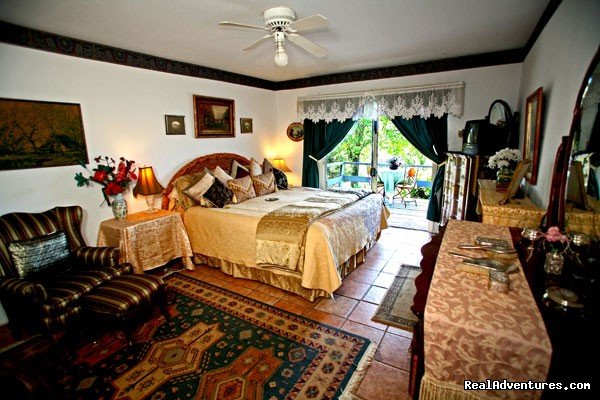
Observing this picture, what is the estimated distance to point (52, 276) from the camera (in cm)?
251

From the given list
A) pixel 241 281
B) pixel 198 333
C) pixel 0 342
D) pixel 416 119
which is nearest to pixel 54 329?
pixel 0 342

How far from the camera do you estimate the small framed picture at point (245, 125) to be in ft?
16.6

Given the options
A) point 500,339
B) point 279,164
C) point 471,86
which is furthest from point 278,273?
point 471,86

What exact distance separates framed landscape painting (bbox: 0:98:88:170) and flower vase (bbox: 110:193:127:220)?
50 cm

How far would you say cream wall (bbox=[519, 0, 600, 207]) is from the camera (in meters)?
1.59

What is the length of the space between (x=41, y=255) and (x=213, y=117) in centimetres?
285

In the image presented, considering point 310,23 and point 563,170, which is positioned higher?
point 310,23

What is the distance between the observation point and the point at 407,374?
1931 mm

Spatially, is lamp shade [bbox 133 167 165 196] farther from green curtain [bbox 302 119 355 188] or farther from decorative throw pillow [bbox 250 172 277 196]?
green curtain [bbox 302 119 355 188]

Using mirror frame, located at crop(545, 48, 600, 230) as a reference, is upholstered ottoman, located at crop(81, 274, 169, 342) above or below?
below

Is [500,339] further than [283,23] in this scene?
No

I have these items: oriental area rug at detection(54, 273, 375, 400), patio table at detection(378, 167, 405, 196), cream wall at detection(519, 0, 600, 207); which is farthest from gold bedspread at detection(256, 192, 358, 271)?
patio table at detection(378, 167, 405, 196)

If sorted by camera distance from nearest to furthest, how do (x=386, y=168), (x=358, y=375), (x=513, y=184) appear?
(x=358, y=375)
(x=513, y=184)
(x=386, y=168)

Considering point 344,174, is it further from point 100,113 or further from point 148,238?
point 100,113
